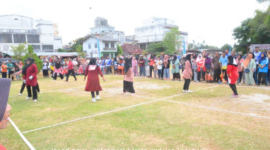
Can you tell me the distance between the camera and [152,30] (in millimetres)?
78500

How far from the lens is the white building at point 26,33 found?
48.1 m

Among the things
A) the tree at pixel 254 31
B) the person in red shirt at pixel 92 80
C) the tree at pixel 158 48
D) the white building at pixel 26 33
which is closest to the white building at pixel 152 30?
the tree at pixel 158 48

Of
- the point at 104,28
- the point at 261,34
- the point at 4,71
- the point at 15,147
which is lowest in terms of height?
the point at 15,147

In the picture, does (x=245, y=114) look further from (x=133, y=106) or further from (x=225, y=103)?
(x=133, y=106)

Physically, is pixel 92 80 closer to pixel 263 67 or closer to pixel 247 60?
pixel 247 60

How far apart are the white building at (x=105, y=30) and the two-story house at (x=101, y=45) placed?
67.9 feet

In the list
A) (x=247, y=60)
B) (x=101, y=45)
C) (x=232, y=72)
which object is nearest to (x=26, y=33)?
(x=101, y=45)

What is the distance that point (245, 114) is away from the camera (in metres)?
5.70

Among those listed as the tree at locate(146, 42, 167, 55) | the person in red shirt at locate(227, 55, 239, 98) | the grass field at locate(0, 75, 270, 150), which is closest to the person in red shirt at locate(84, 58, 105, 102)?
the grass field at locate(0, 75, 270, 150)

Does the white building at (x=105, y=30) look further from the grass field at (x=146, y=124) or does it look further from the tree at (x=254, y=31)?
the grass field at (x=146, y=124)

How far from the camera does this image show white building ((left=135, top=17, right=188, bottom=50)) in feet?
250

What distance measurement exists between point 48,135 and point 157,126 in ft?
8.78

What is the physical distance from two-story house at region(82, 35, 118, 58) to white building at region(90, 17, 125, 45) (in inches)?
815

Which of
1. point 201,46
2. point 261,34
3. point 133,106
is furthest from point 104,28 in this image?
point 133,106
